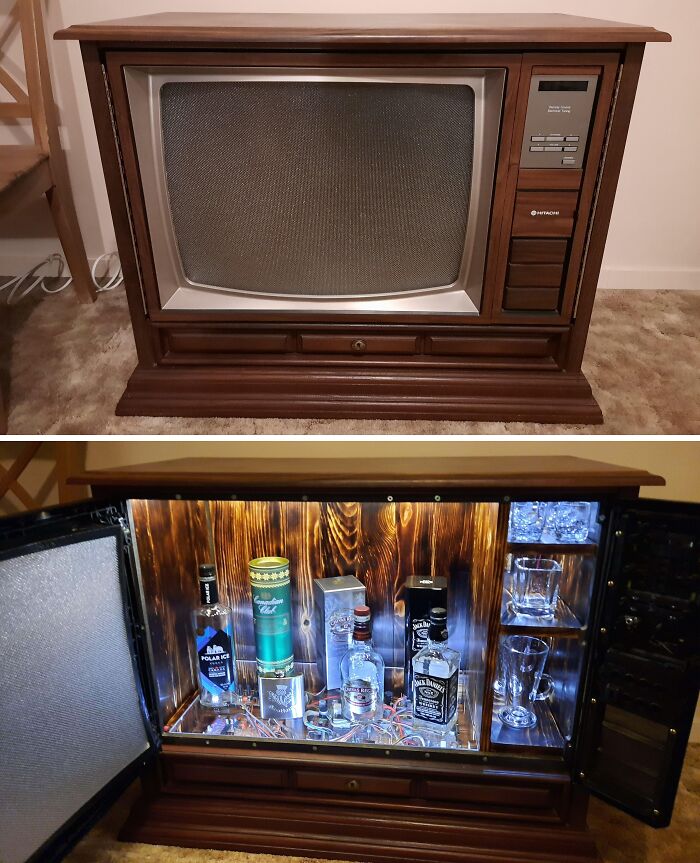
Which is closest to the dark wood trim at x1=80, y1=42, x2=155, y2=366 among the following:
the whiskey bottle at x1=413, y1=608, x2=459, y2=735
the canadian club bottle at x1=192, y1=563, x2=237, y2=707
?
the canadian club bottle at x1=192, y1=563, x2=237, y2=707

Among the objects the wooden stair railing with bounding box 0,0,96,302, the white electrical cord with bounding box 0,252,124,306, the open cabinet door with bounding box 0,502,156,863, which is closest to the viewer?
the open cabinet door with bounding box 0,502,156,863

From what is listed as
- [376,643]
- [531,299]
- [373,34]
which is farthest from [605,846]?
[373,34]

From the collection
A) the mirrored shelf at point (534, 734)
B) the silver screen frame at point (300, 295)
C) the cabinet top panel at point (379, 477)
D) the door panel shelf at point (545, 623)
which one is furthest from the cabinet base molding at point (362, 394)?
the mirrored shelf at point (534, 734)

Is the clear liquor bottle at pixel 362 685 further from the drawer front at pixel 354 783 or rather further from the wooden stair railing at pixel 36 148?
the wooden stair railing at pixel 36 148

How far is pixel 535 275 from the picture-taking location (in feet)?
4.29

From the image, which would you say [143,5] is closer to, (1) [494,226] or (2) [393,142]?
(2) [393,142]

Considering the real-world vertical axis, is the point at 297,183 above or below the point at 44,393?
above

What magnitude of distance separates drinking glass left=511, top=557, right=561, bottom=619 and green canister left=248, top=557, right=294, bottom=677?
1.29 feet

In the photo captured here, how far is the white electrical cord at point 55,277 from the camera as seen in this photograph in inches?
80.7

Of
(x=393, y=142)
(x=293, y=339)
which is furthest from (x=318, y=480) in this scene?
(x=393, y=142)

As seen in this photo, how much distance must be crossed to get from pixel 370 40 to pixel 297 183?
27cm

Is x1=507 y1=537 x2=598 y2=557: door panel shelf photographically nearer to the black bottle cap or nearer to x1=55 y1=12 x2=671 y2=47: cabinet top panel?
the black bottle cap

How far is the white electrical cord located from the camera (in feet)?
6.73

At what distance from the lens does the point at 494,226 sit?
4.14ft
